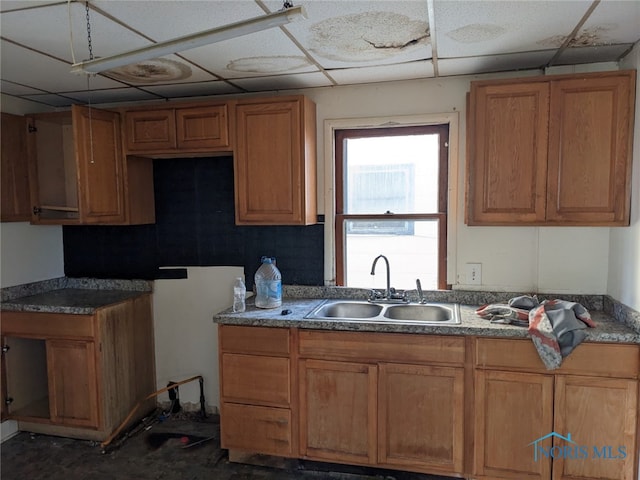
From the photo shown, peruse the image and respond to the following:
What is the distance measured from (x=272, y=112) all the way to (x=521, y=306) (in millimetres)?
1869

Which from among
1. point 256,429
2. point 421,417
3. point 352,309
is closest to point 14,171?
point 256,429

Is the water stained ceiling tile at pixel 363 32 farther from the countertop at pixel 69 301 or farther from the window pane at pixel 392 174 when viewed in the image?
the countertop at pixel 69 301

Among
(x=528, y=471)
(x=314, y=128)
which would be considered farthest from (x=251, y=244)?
(x=528, y=471)

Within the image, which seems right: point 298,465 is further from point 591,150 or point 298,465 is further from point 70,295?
point 591,150

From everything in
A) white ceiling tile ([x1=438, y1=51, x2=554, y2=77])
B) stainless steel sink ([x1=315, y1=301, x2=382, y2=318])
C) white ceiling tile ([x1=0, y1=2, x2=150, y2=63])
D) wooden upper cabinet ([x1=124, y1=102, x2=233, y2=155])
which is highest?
white ceiling tile ([x1=438, y1=51, x2=554, y2=77])

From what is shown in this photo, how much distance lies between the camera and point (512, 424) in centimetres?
214

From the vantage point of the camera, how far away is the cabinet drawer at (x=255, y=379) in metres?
2.39

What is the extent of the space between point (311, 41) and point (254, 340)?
1620 millimetres

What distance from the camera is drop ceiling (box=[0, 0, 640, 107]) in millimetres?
1675

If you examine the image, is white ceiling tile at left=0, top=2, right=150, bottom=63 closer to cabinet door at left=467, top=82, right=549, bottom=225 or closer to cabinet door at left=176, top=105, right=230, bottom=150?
cabinet door at left=176, top=105, right=230, bottom=150

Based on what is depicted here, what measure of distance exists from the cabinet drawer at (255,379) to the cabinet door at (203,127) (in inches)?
52.5

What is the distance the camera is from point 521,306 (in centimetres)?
239

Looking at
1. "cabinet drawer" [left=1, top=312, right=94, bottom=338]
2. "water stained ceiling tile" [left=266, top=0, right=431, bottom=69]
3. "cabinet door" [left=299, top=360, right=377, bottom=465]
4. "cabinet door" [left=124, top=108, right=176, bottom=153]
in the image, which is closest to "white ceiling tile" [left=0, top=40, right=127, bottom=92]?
"cabinet door" [left=124, top=108, right=176, bottom=153]

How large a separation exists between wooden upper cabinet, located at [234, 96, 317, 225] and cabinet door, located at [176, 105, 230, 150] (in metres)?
0.10
